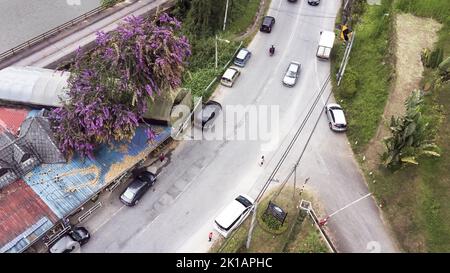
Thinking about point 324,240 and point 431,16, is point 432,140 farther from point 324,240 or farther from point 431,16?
point 431,16

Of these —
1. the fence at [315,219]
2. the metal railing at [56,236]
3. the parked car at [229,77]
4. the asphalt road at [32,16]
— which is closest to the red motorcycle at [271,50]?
the parked car at [229,77]

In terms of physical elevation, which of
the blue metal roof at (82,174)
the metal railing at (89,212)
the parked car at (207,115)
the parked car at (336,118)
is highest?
the parked car at (336,118)

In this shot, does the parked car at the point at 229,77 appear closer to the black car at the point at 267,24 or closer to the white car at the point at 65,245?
the black car at the point at 267,24

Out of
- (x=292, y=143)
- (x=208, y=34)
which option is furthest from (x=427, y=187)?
(x=208, y=34)

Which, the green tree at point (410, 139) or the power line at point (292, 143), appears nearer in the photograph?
the green tree at point (410, 139)

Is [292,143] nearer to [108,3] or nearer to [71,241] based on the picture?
[71,241]

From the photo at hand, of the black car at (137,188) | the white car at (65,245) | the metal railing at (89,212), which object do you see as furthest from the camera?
the black car at (137,188)
